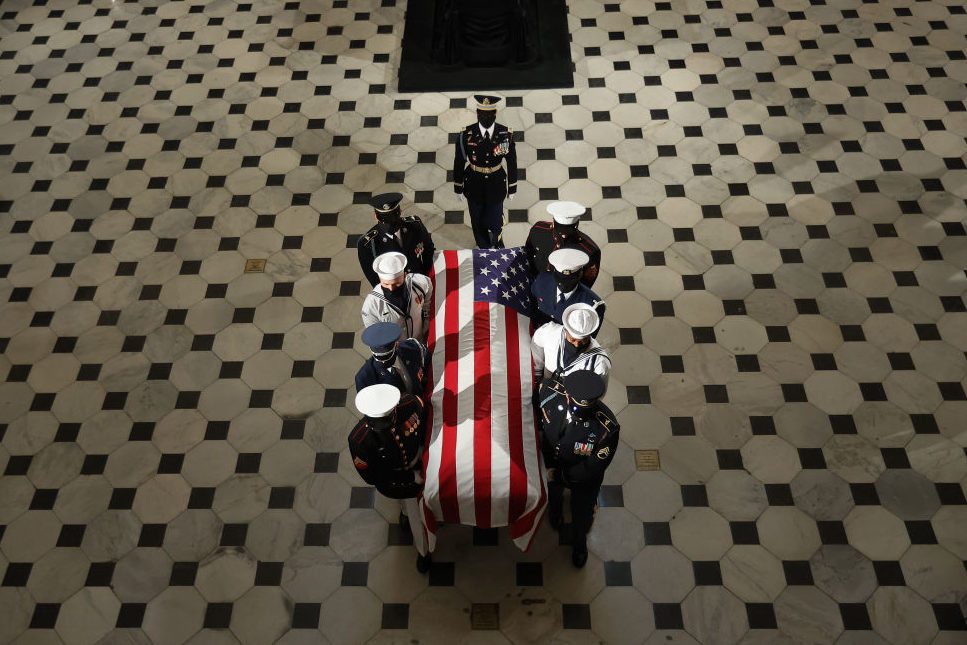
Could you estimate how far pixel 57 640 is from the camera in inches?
157

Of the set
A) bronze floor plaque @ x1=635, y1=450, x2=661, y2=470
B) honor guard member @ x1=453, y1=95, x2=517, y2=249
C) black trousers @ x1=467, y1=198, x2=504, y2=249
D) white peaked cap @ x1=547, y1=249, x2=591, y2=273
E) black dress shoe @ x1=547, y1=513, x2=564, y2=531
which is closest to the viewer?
white peaked cap @ x1=547, y1=249, x2=591, y2=273

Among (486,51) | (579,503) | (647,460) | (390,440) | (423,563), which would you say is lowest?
(423,563)

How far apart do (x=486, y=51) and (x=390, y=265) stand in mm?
4183

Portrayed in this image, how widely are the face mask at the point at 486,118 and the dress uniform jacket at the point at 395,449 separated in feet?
6.95

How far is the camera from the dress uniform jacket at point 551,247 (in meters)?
4.35

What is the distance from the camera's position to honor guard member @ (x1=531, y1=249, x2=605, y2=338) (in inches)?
153

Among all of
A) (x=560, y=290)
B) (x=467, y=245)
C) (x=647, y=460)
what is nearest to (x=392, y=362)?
(x=560, y=290)

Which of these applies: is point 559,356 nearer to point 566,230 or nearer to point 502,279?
point 502,279

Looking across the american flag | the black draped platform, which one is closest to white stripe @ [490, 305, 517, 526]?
the american flag

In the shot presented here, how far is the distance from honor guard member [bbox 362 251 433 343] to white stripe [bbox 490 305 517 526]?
474 millimetres

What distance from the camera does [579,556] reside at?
161 inches

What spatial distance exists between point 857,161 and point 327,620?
5.51m

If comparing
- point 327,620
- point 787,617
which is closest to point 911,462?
point 787,617

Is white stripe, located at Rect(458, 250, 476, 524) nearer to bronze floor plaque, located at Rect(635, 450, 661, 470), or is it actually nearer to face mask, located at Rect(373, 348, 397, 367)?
face mask, located at Rect(373, 348, 397, 367)
